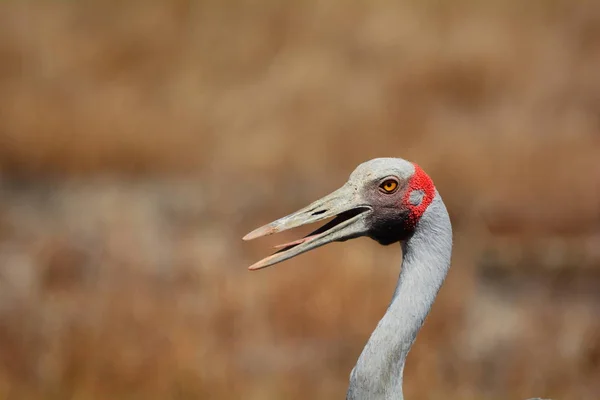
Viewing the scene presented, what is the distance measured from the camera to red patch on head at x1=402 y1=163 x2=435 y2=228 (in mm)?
3564

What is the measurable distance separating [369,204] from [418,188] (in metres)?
0.17

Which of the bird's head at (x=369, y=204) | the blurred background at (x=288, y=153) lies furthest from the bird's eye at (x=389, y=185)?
the blurred background at (x=288, y=153)

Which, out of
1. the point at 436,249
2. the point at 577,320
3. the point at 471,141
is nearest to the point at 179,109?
the point at 471,141

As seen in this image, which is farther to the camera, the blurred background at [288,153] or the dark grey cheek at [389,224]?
the blurred background at [288,153]

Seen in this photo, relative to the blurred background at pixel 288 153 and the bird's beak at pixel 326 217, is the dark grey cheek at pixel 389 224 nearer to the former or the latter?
the bird's beak at pixel 326 217

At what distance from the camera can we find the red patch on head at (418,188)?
3564 millimetres

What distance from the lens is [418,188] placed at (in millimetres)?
3574

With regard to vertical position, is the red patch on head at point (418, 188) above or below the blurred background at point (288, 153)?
above

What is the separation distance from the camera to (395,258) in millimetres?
8828

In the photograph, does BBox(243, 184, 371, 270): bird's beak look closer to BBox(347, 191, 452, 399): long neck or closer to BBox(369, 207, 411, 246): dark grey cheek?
BBox(369, 207, 411, 246): dark grey cheek

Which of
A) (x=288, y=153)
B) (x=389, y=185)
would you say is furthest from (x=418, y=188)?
(x=288, y=153)

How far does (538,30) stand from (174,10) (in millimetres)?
3162

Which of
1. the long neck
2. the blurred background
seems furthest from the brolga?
the blurred background

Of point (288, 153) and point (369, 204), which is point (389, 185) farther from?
point (288, 153)
